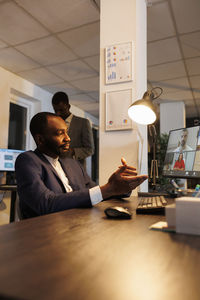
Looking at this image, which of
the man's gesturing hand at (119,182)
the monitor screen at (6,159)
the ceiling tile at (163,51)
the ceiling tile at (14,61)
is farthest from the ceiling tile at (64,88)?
the man's gesturing hand at (119,182)

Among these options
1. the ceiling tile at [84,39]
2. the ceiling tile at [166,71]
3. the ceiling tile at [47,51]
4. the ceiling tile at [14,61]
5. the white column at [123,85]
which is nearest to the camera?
the white column at [123,85]

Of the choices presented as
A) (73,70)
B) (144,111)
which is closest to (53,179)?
(144,111)

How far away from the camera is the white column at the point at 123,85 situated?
2035 millimetres

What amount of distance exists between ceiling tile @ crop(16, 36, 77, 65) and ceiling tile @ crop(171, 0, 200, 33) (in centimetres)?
140

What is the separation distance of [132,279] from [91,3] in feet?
8.75

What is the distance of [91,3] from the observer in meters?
2.50

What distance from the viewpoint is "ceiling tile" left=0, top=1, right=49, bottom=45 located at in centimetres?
262

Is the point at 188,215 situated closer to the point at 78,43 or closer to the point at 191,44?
the point at 78,43

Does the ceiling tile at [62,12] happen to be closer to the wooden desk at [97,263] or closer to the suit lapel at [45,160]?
the suit lapel at [45,160]

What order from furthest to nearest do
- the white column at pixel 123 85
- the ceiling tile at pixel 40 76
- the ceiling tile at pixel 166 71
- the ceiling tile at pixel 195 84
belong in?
Result: the ceiling tile at pixel 195 84 → the ceiling tile at pixel 40 76 → the ceiling tile at pixel 166 71 → the white column at pixel 123 85

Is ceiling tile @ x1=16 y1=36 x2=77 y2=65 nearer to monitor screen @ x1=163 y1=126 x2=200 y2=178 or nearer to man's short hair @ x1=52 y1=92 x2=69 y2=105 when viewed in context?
man's short hair @ x1=52 y1=92 x2=69 y2=105

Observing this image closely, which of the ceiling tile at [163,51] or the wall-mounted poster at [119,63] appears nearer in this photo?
the wall-mounted poster at [119,63]

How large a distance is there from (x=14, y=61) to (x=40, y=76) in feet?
1.98

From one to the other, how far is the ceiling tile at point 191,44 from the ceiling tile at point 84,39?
1.03 m
